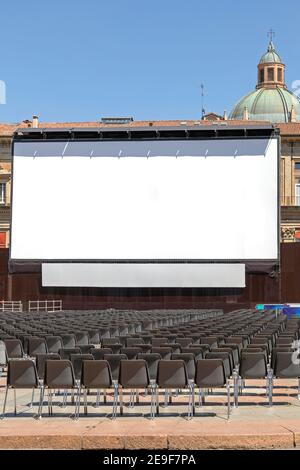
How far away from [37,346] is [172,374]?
14.4ft

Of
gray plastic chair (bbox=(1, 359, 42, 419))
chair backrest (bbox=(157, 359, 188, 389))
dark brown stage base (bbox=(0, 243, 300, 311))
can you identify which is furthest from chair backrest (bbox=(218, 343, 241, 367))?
dark brown stage base (bbox=(0, 243, 300, 311))

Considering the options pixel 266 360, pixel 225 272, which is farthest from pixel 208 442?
pixel 225 272

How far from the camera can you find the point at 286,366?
12094 mm

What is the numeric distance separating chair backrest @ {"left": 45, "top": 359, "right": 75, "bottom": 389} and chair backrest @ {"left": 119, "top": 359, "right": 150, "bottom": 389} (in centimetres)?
62

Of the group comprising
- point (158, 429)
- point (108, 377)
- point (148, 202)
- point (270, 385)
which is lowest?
point (158, 429)

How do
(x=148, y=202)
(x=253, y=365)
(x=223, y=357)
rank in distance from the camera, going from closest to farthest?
(x=223, y=357)
(x=253, y=365)
(x=148, y=202)

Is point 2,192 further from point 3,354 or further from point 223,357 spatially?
point 223,357

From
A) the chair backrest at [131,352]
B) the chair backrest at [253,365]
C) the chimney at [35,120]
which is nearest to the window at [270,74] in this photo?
the chimney at [35,120]

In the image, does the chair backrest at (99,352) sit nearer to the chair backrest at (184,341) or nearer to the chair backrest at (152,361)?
the chair backrest at (152,361)

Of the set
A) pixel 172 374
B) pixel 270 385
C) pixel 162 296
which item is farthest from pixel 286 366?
pixel 162 296

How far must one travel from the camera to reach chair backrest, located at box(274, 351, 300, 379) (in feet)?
39.6
